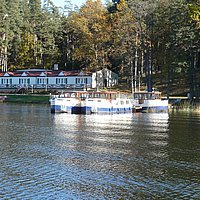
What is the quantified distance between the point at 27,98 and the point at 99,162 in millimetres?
57937

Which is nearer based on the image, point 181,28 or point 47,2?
point 181,28

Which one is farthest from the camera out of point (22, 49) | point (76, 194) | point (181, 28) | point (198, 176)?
point (22, 49)

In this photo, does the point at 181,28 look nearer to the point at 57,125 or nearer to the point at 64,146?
the point at 57,125

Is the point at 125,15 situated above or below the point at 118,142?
above

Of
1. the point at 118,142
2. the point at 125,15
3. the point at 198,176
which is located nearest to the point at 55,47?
the point at 125,15

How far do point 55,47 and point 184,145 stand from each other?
80230 millimetres

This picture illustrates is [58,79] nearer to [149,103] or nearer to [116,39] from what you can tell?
[116,39]

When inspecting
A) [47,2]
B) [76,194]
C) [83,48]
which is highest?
[47,2]

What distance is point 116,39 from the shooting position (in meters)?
79.2

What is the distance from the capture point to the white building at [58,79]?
8912 cm

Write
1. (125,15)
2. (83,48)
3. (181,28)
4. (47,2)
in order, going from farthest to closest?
(47,2)
(83,48)
(125,15)
(181,28)

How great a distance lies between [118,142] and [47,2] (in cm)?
9464

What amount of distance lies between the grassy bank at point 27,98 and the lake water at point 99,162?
3759cm

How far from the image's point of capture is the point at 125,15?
250 ft
